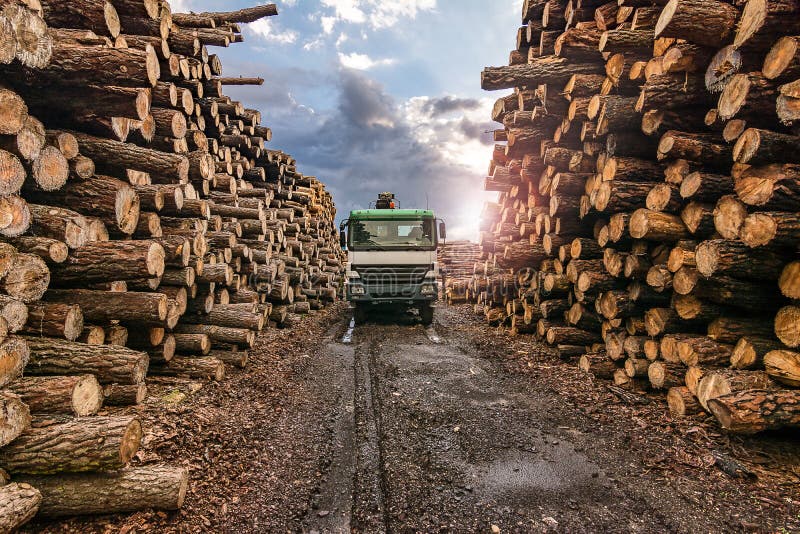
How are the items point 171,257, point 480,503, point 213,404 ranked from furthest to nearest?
1. point 171,257
2. point 213,404
3. point 480,503

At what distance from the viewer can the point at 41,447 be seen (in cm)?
282

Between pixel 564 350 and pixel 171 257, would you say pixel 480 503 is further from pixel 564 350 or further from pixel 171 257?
pixel 171 257

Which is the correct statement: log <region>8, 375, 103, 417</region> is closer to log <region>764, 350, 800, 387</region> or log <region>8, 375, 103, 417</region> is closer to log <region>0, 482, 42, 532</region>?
log <region>0, 482, 42, 532</region>

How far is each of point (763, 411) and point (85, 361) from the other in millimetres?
6276

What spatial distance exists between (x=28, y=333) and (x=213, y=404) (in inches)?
75.8

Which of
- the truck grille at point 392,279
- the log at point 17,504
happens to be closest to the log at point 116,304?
the log at point 17,504

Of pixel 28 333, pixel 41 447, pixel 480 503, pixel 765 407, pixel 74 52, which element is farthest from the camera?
pixel 74 52

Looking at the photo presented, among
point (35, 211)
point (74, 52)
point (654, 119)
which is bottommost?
point (35, 211)

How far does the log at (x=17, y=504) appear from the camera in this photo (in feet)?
8.07

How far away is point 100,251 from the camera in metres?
4.35

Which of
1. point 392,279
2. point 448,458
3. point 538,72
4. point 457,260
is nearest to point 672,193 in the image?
point 538,72

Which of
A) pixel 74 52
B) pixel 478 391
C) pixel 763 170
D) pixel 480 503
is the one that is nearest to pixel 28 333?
pixel 74 52

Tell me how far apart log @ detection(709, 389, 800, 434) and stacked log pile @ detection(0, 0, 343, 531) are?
15.1 ft

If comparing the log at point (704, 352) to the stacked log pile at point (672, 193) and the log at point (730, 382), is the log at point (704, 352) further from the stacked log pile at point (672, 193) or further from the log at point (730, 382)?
the log at point (730, 382)
